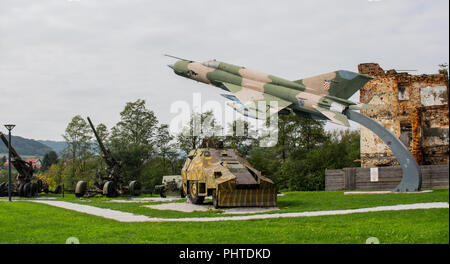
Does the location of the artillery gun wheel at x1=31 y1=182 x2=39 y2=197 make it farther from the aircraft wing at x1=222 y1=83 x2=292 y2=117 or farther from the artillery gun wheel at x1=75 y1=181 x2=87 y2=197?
the aircraft wing at x1=222 y1=83 x2=292 y2=117

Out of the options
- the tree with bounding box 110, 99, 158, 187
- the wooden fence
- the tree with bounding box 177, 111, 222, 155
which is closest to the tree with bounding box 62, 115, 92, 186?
the tree with bounding box 110, 99, 158, 187

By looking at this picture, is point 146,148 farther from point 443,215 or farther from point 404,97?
point 443,215

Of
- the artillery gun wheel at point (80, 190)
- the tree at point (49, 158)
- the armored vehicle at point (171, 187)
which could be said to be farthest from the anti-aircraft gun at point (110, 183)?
the tree at point (49, 158)

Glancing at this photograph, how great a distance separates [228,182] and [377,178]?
12.2m

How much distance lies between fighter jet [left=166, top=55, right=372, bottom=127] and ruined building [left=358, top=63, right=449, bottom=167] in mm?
10146

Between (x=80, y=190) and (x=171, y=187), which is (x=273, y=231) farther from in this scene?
(x=80, y=190)

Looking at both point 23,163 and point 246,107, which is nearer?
point 246,107

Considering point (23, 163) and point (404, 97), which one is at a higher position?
point (404, 97)

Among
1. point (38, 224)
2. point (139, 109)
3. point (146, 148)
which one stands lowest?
point (38, 224)

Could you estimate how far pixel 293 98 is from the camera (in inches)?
601

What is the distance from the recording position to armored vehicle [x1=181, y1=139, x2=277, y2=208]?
14.3 meters
